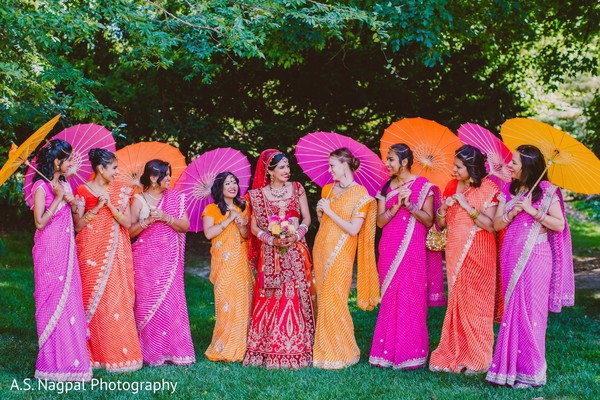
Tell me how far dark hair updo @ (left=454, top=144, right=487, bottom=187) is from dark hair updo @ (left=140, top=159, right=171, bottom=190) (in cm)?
264

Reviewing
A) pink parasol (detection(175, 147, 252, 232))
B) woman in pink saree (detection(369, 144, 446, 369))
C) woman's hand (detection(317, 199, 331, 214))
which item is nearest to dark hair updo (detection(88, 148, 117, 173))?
pink parasol (detection(175, 147, 252, 232))

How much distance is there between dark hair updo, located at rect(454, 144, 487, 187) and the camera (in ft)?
20.2

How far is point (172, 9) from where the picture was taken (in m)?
9.42

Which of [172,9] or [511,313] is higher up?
[172,9]

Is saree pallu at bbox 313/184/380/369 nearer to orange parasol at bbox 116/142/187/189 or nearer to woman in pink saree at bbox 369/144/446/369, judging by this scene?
woman in pink saree at bbox 369/144/446/369

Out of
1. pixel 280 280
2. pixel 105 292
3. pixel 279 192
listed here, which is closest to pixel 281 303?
pixel 280 280

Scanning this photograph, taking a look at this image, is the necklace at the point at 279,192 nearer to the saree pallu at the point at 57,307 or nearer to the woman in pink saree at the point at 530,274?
the saree pallu at the point at 57,307

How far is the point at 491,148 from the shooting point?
6176 millimetres

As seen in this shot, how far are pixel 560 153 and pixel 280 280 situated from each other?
8.74ft

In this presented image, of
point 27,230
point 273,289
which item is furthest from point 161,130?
point 273,289

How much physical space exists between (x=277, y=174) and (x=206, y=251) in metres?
8.45

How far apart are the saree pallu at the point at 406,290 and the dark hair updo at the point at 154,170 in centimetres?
207

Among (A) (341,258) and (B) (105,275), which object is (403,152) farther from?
(B) (105,275)

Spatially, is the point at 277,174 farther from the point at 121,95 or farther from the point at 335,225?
the point at 121,95
